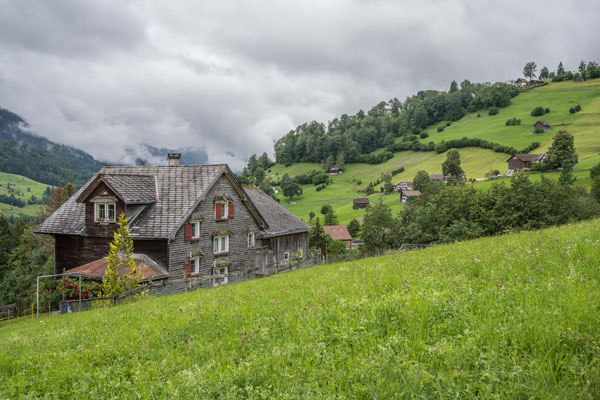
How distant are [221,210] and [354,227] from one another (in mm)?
72397

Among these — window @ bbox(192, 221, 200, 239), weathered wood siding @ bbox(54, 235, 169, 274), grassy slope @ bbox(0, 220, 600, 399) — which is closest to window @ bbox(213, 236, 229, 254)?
window @ bbox(192, 221, 200, 239)

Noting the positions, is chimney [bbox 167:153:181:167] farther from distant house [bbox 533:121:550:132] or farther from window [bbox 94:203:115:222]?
distant house [bbox 533:121:550:132]

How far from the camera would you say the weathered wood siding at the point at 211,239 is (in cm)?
2806

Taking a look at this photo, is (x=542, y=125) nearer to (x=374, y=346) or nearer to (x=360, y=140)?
(x=360, y=140)

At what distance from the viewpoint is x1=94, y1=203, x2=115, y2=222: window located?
28795 millimetres

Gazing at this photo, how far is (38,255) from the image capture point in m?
58.3

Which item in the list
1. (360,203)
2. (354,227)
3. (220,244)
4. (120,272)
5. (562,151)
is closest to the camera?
(120,272)

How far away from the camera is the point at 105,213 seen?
2886 cm

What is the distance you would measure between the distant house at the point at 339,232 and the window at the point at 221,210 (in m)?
64.4

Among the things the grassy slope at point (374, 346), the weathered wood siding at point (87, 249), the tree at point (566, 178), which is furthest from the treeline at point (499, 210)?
the grassy slope at point (374, 346)

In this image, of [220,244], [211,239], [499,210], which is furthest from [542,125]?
[211,239]

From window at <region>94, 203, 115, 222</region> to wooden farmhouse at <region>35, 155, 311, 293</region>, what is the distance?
7cm

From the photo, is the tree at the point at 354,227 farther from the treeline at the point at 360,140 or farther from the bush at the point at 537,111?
the bush at the point at 537,111

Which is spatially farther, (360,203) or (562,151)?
(360,203)
